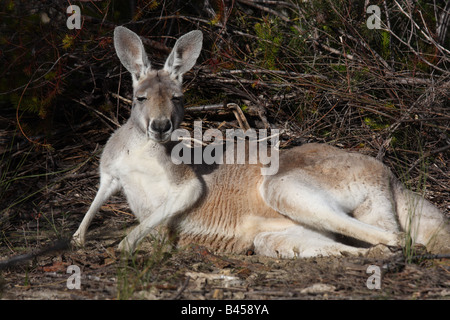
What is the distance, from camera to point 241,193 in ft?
12.9

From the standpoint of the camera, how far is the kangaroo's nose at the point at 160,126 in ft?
11.0

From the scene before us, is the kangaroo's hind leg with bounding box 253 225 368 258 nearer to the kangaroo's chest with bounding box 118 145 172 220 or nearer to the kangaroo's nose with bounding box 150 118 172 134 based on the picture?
the kangaroo's chest with bounding box 118 145 172 220

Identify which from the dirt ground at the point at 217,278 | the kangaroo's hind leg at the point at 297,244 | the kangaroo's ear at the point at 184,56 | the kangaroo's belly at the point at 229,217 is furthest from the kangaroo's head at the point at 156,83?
the kangaroo's hind leg at the point at 297,244

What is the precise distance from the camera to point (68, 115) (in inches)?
208

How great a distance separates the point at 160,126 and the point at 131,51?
32.1 inches

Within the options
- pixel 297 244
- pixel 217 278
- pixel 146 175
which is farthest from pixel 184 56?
pixel 217 278

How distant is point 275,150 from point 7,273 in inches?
82.9

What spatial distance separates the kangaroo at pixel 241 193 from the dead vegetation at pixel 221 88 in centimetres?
36

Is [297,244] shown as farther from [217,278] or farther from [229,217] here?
[217,278]

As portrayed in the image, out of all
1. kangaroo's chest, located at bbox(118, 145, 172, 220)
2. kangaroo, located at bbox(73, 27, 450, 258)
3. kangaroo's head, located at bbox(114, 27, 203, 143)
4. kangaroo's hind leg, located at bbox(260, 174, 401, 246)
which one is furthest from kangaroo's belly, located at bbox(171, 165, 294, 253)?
kangaroo's head, located at bbox(114, 27, 203, 143)

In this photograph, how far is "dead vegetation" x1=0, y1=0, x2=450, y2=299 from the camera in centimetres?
450

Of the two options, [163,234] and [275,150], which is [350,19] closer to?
[275,150]

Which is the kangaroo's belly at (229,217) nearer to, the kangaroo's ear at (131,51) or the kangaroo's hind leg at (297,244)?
the kangaroo's hind leg at (297,244)

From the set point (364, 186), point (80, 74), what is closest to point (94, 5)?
point (80, 74)
